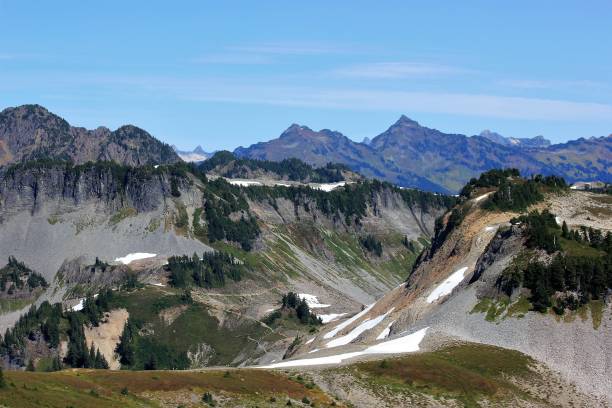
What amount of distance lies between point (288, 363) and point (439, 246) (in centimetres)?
7341

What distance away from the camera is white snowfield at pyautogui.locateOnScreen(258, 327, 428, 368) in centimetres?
11606

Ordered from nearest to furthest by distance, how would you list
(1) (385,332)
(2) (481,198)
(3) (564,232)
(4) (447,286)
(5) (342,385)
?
(5) (342,385), (3) (564,232), (1) (385,332), (4) (447,286), (2) (481,198)

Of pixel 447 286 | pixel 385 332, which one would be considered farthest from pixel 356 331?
pixel 447 286

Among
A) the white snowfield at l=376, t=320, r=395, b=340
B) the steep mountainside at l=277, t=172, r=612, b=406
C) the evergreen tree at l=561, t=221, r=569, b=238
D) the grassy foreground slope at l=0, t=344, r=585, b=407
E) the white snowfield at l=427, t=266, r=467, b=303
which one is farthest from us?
the white snowfield at l=427, t=266, r=467, b=303

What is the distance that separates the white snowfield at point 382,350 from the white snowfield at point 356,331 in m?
29.0

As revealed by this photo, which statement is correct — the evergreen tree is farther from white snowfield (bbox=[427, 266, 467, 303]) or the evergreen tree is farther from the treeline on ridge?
white snowfield (bbox=[427, 266, 467, 303])

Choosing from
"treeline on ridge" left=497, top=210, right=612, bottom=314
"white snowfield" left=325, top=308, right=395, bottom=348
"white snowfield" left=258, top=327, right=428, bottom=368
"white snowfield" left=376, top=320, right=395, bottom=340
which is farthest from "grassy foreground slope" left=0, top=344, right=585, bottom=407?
"white snowfield" left=325, top=308, right=395, bottom=348

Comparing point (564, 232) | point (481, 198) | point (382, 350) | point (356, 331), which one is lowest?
point (356, 331)

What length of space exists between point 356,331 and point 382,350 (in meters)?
41.8

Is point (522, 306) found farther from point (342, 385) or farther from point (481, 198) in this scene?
point (481, 198)

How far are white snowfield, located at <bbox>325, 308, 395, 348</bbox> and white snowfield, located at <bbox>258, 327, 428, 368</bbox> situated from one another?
29.0 metres

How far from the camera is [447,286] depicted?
15212cm

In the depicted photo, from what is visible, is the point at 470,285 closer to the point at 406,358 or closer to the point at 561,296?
the point at 561,296

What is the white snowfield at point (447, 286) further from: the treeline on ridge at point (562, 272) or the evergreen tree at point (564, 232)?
the evergreen tree at point (564, 232)
